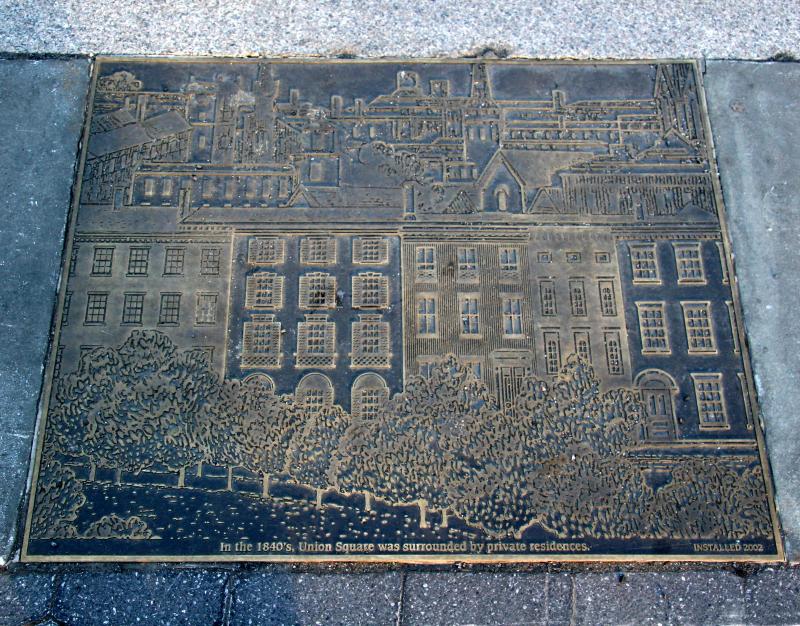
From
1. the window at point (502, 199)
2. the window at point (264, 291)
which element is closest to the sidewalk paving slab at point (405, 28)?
the window at point (502, 199)

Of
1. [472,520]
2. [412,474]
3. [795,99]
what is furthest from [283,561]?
[795,99]

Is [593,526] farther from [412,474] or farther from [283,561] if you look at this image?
[283,561]

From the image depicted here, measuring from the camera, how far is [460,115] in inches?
167

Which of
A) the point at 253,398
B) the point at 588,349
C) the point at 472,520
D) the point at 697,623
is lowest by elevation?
the point at 697,623

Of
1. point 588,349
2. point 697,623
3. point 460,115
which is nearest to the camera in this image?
point 697,623

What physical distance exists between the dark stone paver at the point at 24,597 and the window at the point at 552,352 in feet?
10.9

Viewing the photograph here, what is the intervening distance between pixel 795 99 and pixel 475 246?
2.75 meters

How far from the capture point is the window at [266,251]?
3910mm

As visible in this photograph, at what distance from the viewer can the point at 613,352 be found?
3.78m

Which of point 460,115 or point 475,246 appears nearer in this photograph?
point 475,246

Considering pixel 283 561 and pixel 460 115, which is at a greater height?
pixel 460 115

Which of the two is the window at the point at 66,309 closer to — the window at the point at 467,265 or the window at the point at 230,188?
the window at the point at 230,188

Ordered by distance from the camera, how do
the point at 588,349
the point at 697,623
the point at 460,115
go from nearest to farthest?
the point at 697,623, the point at 588,349, the point at 460,115

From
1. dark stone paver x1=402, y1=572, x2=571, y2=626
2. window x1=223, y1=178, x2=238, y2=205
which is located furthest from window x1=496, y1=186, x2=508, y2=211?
dark stone paver x1=402, y1=572, x2=571, y2=626
